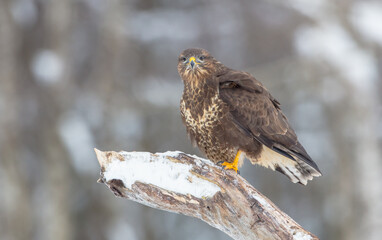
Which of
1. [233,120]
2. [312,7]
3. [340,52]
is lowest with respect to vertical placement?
[233,120]

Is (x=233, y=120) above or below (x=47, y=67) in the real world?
below

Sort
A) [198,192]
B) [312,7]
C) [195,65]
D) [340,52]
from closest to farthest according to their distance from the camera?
[198,192] < [195,65] < [340,52] < [312,7]

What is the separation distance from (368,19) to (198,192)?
33.0ft

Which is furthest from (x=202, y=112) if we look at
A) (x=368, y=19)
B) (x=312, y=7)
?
(x=368, y=19)

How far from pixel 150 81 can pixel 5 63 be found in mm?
3268

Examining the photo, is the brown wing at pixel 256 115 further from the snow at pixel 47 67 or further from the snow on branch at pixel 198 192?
the snow at pixel 47 67

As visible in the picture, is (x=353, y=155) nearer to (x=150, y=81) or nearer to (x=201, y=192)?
(x=150, y=81)

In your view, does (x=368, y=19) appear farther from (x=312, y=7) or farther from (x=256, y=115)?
(x=256, y=115)

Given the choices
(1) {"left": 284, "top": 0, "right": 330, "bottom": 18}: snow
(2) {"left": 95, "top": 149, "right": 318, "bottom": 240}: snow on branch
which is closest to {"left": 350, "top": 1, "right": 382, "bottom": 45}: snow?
(1) {"left": 284, "top": 0, "right": 330, "bottom": 18}: snow

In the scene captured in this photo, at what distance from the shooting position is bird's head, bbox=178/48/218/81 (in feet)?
19.6

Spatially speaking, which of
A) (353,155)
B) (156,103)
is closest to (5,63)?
(156,103)

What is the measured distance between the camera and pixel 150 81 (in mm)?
14383

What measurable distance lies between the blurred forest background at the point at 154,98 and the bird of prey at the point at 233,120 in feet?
22.2

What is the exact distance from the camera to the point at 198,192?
16.6ft
